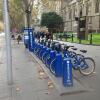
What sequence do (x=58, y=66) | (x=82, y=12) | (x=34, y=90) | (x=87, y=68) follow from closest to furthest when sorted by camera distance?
(x=34, y=90)
(x=58, y=66)
(x=87, y=68)
(x=82, y=12)

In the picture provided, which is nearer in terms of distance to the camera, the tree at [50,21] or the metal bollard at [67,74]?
the metal bollard at [67,74]

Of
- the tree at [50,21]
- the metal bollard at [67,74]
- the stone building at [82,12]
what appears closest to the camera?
the metal bollard at [67,74]

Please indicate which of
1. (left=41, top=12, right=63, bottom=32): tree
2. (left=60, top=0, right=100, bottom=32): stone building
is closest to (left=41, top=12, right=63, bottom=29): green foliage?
(left=41, top=12, right=63, bottom=32): tree

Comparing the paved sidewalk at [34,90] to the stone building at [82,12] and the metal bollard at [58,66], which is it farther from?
the stone building at [82,12]

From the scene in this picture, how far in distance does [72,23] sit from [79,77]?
84.0 metres

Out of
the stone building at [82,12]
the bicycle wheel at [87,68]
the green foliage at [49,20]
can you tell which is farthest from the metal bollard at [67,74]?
the green foliage at [49,20]

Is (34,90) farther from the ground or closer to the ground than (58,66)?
closer to the ground

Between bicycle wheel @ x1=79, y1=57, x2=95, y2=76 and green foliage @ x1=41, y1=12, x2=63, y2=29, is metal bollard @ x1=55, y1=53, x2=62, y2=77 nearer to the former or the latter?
bicycle wheel @ x1=79, y1=57, x2=95, y2=76

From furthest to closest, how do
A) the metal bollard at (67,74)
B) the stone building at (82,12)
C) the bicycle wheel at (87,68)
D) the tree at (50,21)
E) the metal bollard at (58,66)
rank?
the stone building at (82,12), the tree at (50,21), the bicycle wheel at (87,68), the metal bollard at (58,66), the metal bollard at (67,74)

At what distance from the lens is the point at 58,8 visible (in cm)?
11456

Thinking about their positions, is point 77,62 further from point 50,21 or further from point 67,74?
point 50,21

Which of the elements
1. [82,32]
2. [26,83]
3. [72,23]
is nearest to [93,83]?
[26,83]

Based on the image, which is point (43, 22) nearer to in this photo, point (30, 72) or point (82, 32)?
point (82, 32)

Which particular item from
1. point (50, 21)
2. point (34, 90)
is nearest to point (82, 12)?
point (50, 21)
